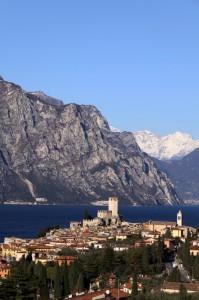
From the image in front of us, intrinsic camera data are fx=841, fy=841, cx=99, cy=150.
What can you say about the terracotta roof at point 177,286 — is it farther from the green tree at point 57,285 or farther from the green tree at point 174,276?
the green tree at point 57,285

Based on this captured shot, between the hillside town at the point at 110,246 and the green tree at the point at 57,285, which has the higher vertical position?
the hillside town at the point at 110,246

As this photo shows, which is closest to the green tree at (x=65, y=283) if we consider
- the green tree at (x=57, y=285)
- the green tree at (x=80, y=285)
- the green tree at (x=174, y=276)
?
the green tree at (x=57, y=285)

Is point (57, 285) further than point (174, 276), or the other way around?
point (174, 276)

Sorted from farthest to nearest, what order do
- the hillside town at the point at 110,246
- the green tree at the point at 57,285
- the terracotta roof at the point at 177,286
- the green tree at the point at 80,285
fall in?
the green tree at the point at 80,285, the hillside town at the point at 110,246, the green tree at the point at 57,285, the terracotta roof at the point at 177,286

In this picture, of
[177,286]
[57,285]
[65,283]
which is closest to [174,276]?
[177,286]

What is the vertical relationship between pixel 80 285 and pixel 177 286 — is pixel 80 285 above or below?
below

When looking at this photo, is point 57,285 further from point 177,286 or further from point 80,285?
point 177,286

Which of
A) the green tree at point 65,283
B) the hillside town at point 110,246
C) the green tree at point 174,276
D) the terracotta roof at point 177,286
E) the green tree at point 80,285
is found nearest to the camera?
the terracotta roof at point 177,286

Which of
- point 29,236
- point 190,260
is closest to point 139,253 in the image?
point 190,260

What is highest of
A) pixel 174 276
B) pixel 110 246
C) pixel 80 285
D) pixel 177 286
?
pixel 110 246
